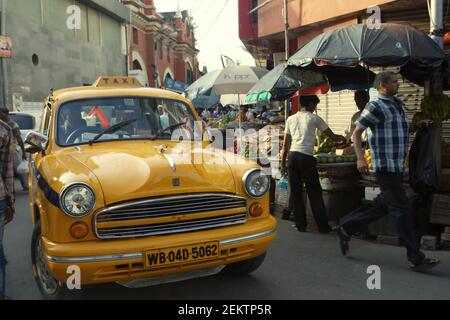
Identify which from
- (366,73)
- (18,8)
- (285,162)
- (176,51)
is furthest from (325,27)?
(176,51)

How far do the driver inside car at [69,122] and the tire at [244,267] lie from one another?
1.93m

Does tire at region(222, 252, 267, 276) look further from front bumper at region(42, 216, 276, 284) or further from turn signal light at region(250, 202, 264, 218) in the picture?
front bumper at region(42, 216, 276, 284)

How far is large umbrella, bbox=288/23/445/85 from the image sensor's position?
5.37 metres

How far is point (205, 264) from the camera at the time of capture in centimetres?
361

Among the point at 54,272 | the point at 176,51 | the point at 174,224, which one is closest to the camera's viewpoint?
the point at 54,272

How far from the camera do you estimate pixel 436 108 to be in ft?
18.4

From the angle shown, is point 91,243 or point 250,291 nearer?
point 91,243

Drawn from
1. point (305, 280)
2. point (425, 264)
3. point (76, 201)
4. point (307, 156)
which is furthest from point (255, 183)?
point (307, 156)

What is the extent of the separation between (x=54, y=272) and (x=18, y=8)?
55.5 feet

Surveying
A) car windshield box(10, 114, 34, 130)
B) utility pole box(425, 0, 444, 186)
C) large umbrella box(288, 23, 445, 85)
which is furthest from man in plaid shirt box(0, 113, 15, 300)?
car windshield box(10, 114, 34, 130)

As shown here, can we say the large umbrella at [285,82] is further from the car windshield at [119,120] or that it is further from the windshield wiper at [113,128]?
the windshield wiper at [113,128]

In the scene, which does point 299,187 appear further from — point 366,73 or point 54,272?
point 54,272

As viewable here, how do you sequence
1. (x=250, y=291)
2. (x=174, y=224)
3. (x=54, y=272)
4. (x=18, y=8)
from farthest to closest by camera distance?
1. (x=18, y=8)
2. (x=250, y=291)
3. (x=174, y=224)
4. (x=54, y=272)

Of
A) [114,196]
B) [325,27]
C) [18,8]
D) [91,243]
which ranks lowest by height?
[91,243]
